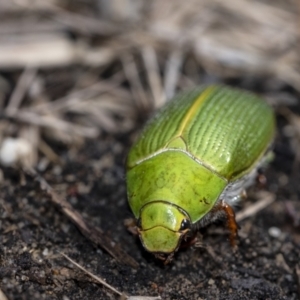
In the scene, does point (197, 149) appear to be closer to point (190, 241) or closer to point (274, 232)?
point (190, 241)

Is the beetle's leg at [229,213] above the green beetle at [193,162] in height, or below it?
below

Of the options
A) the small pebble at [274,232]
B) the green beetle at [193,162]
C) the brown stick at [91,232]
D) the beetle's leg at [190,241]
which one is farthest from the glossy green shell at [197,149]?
the small pebble at [274,232]

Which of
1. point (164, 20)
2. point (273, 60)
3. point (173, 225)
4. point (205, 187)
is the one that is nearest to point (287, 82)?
point (273, 60)

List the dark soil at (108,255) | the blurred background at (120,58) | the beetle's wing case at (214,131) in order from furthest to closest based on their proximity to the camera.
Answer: the blurred background at (120,58), the beetle's wing case at (214,131), the dark soil at (108,255)

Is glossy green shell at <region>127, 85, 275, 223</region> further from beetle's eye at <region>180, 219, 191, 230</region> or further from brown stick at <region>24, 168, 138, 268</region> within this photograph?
brown stick at <region>24, 168, 138, 268</region>

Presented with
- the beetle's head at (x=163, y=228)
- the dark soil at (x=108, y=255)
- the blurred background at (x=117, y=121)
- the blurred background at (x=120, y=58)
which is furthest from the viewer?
the blurred background at (x=120, y=58)

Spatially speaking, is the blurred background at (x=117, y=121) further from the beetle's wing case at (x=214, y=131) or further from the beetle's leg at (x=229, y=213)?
the beetle's wing case at (x=214, y=131)

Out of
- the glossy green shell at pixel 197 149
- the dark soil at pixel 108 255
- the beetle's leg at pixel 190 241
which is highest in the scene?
the glossy green shell at pixel 197 149
